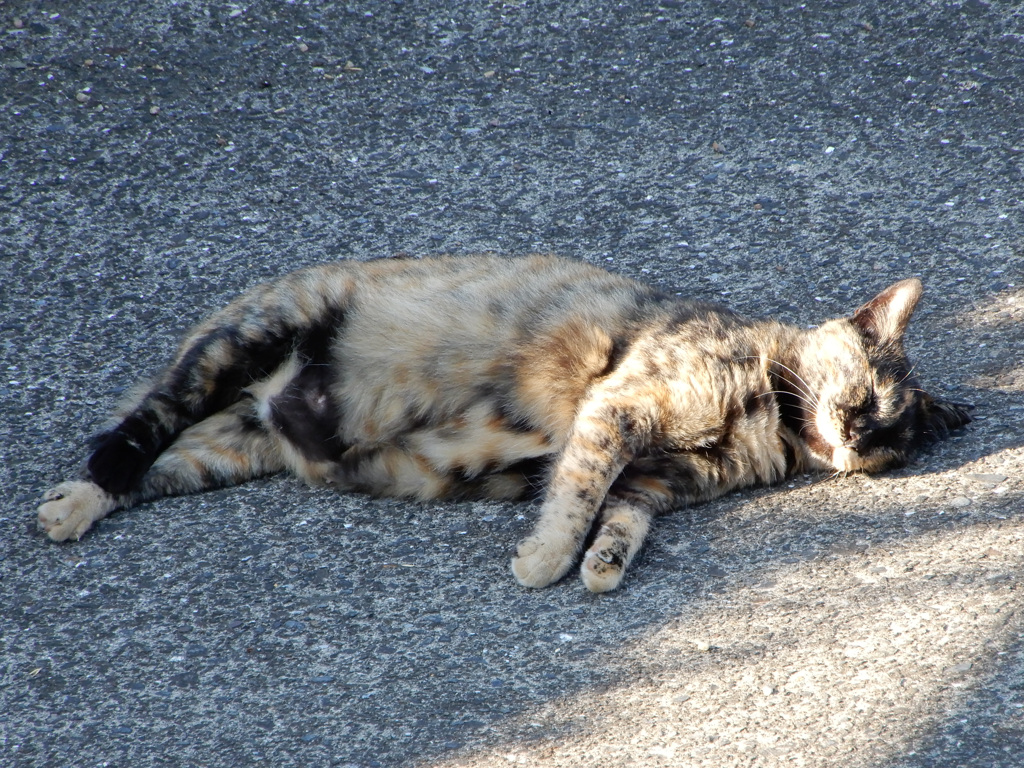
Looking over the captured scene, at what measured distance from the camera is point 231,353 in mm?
3986

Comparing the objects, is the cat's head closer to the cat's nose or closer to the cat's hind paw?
the cat's nose

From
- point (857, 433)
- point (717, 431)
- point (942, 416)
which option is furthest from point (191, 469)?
point (942, 416)

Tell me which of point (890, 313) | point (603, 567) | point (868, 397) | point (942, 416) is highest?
point (890, 313)

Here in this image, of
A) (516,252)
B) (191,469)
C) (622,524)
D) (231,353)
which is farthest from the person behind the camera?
(516,252)

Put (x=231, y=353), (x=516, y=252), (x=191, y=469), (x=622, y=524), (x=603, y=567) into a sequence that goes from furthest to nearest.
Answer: (x=516, y=252) < (x=231, y=353) < (x=191, y=469) < (x=622, y=524) < (x=603, y=567)

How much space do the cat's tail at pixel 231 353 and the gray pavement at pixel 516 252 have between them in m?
0.28

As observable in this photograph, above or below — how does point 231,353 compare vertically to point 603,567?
above

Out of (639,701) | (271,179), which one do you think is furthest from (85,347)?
(639,701)

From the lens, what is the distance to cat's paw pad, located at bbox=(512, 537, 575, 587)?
3240mm

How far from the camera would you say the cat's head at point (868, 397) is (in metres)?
3.71

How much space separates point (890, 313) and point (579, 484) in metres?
1.40

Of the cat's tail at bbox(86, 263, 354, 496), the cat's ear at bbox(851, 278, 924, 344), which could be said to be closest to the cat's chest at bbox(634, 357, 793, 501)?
the cat's ear at bbox(851, 278, 924, 344)

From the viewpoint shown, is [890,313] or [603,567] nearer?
[603,567]

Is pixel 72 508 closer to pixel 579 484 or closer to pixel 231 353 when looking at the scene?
pixel 231 353
